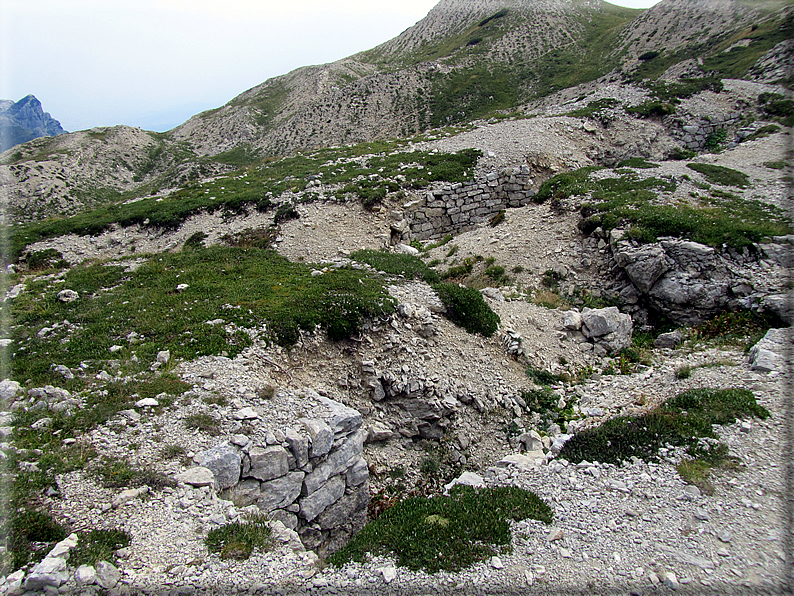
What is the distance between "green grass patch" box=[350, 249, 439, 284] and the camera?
1933cm

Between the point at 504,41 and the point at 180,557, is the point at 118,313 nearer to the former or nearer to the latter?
the point at 180,557

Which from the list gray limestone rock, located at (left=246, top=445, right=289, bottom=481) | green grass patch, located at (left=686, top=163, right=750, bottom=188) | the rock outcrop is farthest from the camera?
green grass patch, located at (left=686, top=163, right=750, bottom=188)

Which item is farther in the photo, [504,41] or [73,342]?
[504,41]

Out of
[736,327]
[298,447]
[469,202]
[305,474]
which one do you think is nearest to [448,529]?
[305,474]

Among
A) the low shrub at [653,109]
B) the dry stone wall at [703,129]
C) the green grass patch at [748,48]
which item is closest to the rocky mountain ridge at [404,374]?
the dry stone wall at [703,129]

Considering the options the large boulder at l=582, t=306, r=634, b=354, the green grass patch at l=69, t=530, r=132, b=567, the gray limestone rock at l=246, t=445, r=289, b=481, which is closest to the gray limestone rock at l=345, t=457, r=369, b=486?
the gray limestone rock at l=246, t=445, r=289, b=481

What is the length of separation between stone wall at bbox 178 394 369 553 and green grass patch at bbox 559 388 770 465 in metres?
6.45

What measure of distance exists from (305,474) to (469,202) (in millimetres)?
24398

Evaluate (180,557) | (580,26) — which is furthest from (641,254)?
(580,26)

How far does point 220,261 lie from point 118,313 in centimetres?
657

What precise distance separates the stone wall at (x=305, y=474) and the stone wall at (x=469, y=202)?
19749 mm

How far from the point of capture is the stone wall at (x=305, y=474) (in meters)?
9.18

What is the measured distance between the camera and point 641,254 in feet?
61.1

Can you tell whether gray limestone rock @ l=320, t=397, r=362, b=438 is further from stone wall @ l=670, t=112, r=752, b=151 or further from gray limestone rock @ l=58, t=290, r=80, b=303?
stone wall @ l=670, t=112, r=752, b=151
